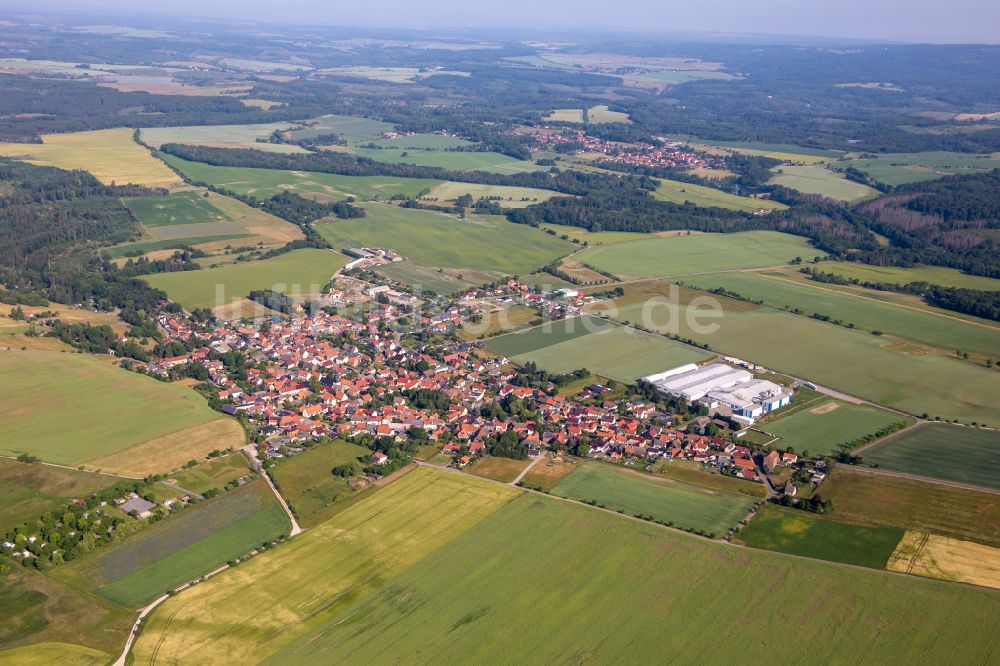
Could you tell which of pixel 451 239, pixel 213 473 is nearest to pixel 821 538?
pixel 213 473

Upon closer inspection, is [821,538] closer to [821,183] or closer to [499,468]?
[499,468]

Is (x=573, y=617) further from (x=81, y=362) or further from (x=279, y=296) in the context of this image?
(x=279, y=296)

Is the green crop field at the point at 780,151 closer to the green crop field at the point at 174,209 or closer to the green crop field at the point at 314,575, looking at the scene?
the green crop field at the point at 174,209

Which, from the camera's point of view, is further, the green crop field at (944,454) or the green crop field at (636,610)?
the green crop field at (944,454)

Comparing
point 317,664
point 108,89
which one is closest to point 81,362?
point 317,664

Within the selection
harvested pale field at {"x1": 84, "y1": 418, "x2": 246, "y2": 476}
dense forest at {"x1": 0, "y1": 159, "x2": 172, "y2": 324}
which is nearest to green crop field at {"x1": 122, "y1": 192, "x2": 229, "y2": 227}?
dense forest at {"x1": 0, "y1": 159, "x2": 172, "y2": 324}

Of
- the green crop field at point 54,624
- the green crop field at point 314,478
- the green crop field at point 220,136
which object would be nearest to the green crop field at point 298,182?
the green crop field at point 220,136

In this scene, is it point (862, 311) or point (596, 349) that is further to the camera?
point (862, 311)
